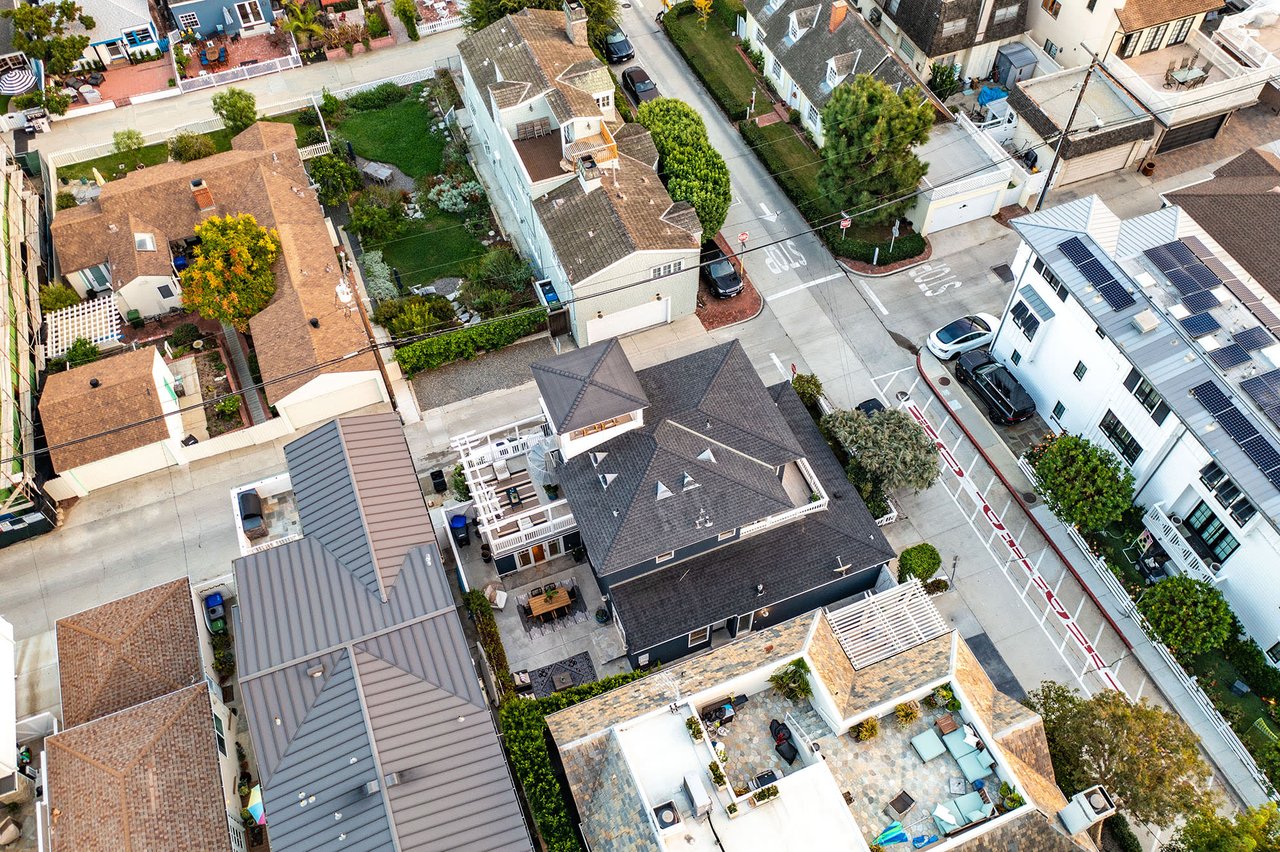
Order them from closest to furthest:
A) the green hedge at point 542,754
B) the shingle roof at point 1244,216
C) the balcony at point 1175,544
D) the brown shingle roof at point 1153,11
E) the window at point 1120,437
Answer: the green hedge at point 542,754 → the balcony at point 1175,544 → the window at point 1120,437 → the shingle roof at point 1244,216 → the brown shingle roof at point 1153,11

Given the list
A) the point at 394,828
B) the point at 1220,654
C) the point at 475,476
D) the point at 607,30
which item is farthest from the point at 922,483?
the point at 607,30

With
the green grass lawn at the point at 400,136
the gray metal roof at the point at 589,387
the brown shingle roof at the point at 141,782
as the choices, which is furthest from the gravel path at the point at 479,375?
the brown shingle roof at the point at 141,782

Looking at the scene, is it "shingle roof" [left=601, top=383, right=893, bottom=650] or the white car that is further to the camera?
the white car

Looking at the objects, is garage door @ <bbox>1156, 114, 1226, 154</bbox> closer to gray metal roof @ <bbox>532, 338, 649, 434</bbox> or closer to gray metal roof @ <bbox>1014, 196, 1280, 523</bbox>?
gray metal roof @ <bbox>1014, 196, 1280, 523</bbox>

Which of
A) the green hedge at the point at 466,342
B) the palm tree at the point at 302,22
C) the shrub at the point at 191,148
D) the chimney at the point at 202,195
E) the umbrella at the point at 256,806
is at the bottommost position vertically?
the umbrella at the point at 256,806

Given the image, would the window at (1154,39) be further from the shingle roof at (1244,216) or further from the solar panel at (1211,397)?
the solar panel at (1211,397)

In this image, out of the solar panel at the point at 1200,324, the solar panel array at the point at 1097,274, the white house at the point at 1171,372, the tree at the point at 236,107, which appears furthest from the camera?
the tree at the point at 236,107

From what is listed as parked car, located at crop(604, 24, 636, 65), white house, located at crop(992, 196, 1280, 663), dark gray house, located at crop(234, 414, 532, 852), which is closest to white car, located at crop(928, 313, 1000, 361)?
white house, located at crop(992, 196, 1280, 663)
